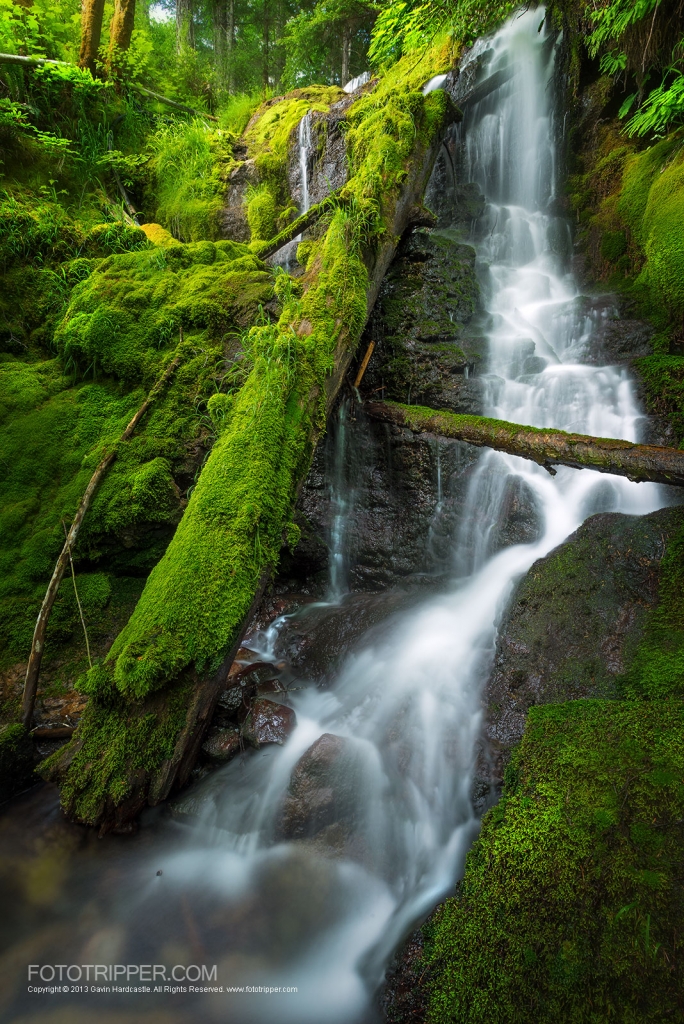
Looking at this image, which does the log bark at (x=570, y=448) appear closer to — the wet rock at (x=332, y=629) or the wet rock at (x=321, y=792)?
the wet rock at (x=332, y=629)

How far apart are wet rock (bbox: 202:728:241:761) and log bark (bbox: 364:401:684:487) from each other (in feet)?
8.77

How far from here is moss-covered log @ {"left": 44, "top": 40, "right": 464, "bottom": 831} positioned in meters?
2.67

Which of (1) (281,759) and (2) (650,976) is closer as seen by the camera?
(2) (650,976)

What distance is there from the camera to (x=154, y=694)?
266cm

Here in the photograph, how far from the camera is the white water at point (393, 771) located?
251 cm

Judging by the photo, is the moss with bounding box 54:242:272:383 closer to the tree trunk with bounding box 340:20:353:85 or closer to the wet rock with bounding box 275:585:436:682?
the wet rock with bounding box 275:585:436:682

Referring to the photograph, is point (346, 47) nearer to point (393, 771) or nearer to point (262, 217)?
point (262, 217)

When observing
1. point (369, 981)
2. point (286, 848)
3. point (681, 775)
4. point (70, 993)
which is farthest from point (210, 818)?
point (681, 775)

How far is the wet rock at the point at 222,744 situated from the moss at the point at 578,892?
1761 millimetres

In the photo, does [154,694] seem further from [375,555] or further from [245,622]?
[375,555]

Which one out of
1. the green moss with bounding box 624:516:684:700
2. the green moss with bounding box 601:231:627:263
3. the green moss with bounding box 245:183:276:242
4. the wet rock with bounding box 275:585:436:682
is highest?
the green moss with bounding box 245:183:276:242

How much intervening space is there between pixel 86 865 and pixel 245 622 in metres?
1.56

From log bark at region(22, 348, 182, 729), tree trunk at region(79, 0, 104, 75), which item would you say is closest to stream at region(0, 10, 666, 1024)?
log bark at region(22, 348, 182, 729)

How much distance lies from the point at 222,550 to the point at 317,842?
181cm
